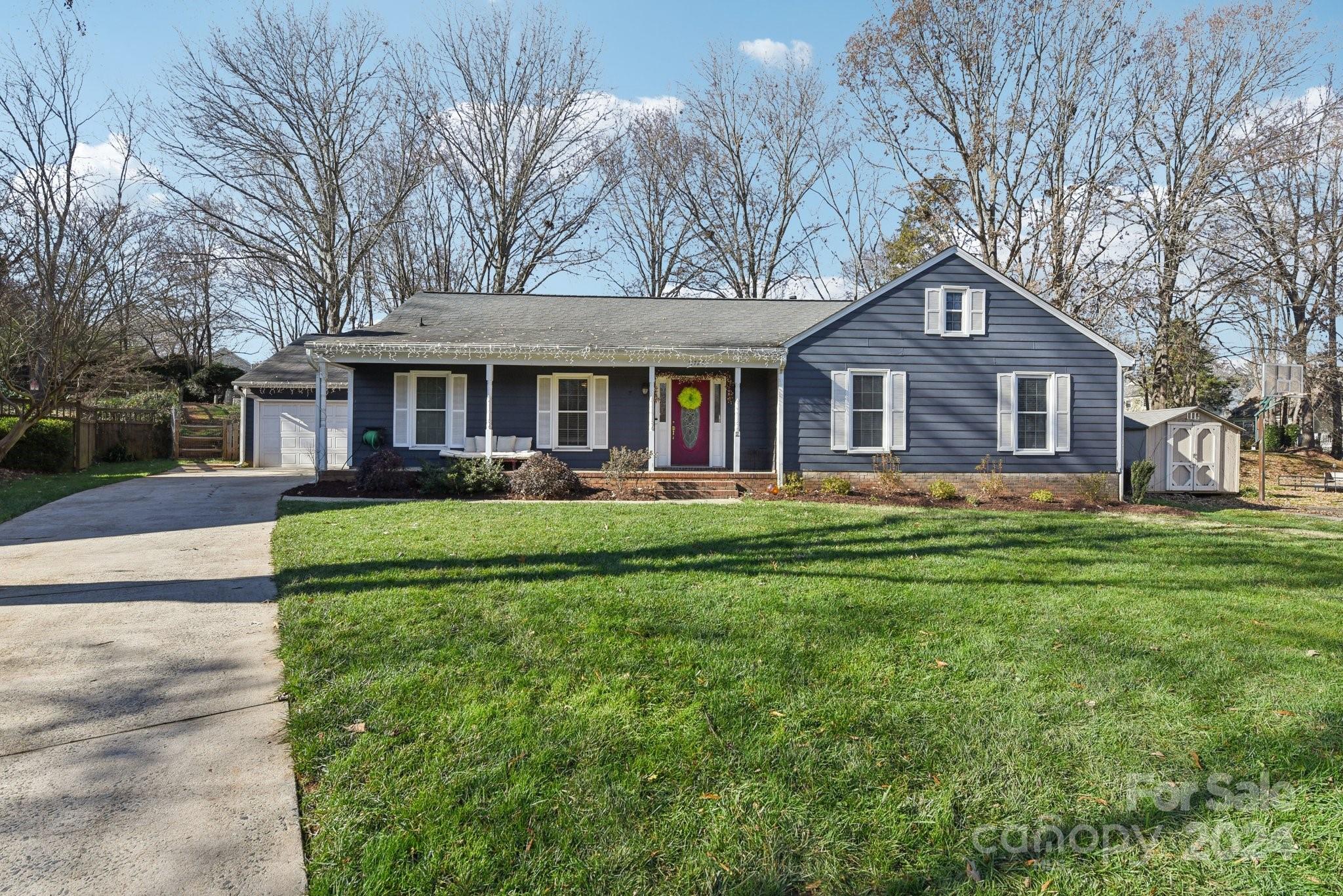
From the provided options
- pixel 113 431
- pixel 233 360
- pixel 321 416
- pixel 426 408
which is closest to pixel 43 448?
pixel 113 431

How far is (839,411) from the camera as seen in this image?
13781 millimetres

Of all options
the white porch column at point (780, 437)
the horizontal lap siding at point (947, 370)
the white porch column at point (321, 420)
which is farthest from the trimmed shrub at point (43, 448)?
the horizontal lap siding at point (947, 370)

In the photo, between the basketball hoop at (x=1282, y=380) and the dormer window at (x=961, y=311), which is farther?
the basketball hoop at (x=1282, y=380)

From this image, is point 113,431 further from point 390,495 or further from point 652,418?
point 652,418

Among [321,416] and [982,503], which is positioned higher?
[321,416]

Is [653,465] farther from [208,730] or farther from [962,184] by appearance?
[962,184]

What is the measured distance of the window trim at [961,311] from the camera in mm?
13828

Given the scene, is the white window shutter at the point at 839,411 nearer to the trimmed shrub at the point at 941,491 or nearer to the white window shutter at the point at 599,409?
the trimmed shrub at the point at 941,491

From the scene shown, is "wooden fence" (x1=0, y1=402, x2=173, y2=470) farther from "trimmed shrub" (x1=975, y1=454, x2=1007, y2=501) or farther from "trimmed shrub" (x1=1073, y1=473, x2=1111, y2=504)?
"trimmed shrub" (x1=1073, y1=473, x2=1111, y2=504)

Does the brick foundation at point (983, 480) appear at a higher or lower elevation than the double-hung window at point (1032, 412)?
lower

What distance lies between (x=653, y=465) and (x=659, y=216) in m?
18.1

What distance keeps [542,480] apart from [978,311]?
9.11m

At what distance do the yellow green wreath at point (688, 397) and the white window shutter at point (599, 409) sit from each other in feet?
5.25

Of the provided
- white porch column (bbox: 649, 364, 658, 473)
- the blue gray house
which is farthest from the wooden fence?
white porch column (bbox: 649, 364, 658, 473)
